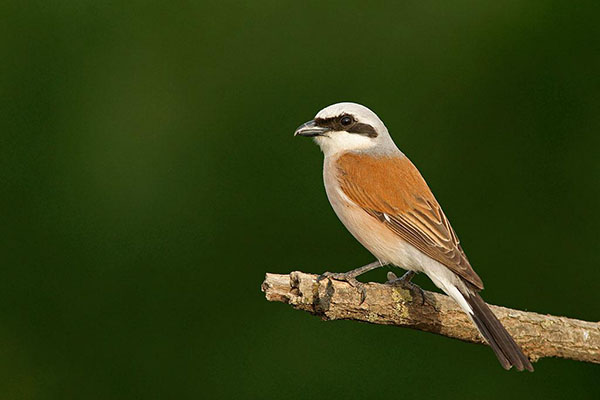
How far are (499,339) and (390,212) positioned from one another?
65 centimetres

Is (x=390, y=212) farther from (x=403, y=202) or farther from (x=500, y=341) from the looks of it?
(x=500, y=341)

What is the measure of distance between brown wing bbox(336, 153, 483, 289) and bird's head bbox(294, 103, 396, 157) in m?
0.08

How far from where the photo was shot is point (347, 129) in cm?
307

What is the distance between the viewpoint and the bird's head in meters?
3.05

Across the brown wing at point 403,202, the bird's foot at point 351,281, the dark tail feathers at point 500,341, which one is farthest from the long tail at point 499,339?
the bird's foot at point 351,281

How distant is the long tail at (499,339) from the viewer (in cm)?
236

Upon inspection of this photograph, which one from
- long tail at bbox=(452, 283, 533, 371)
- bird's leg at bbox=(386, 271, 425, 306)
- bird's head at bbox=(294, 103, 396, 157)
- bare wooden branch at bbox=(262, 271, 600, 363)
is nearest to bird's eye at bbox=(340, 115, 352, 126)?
bird's head at bbox=(294, 103, 396, 157)

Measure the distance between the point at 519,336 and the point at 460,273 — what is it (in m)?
0.38

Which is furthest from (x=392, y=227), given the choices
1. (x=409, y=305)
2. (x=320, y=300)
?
(x=320, y=300)

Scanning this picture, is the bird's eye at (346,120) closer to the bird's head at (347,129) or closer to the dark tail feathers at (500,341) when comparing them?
the bird's head at (347,129)

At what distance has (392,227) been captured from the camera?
9.14ft

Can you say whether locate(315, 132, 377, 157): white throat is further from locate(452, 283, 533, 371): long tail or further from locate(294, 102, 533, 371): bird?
locate(452, 283, 533, 371): long tail

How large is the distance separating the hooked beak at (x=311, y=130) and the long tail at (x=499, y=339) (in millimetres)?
978

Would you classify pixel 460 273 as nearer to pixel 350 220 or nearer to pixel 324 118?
pixel 350 220
